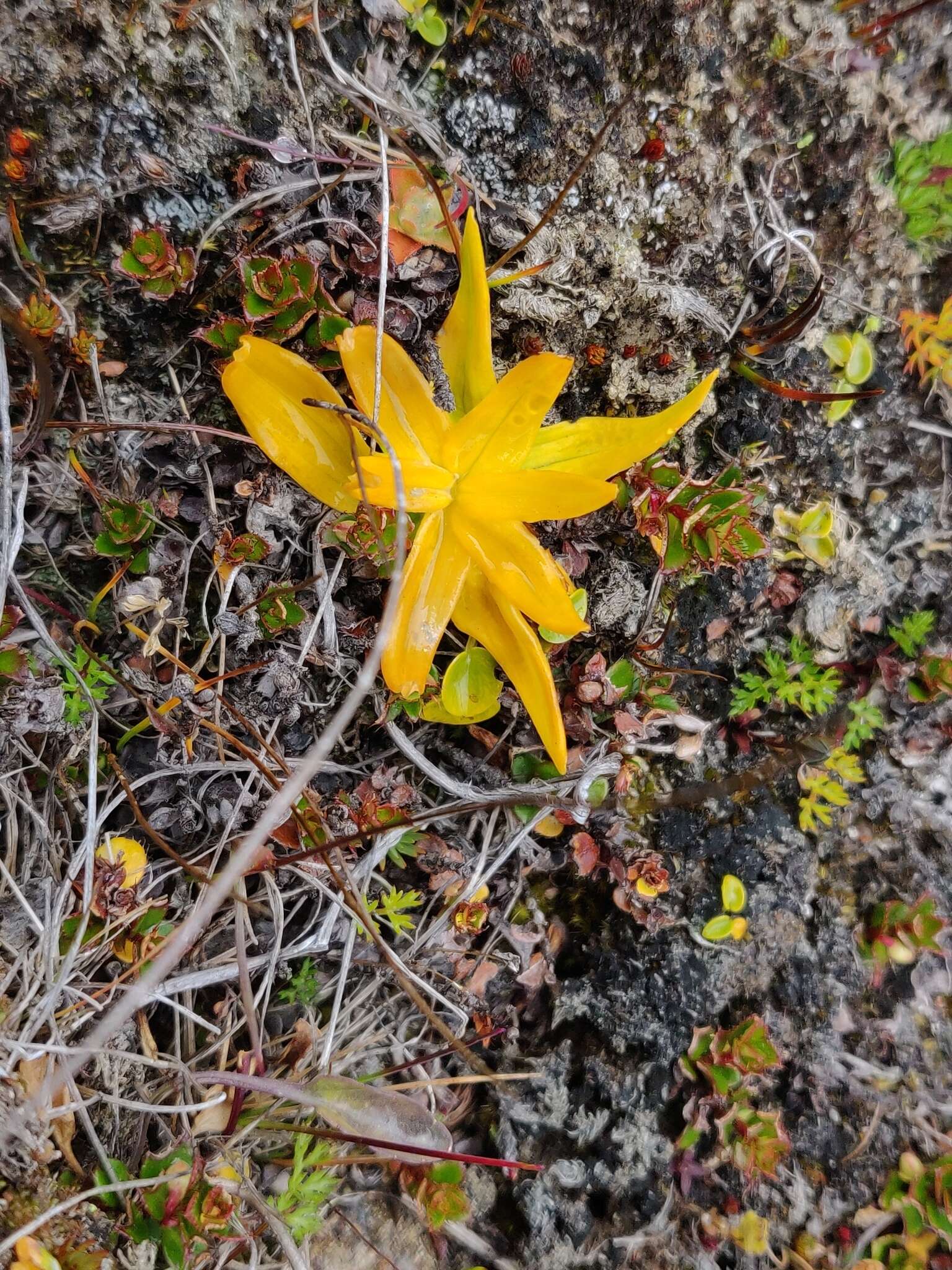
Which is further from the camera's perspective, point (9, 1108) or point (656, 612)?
point (656, 612)

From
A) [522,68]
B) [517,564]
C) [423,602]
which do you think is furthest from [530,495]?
[522,68]

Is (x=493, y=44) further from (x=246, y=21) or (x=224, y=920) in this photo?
(x=224, y=920)

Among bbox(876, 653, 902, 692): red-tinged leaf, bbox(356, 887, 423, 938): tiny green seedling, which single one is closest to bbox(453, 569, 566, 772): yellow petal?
bbox(356, 887, 423, 938): tiny green seedling

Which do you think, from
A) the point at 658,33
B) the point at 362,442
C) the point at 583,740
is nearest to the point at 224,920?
the point at 583,740

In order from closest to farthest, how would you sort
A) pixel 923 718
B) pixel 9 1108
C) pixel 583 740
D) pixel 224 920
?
1. pixel 9 1108
2. pixel 224 920
3. pixel 583 740
4. pixel 923 718

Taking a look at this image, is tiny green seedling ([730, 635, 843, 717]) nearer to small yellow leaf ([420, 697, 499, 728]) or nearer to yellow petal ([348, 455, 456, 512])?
small yellow leaf ([420, 697, 499, 728])

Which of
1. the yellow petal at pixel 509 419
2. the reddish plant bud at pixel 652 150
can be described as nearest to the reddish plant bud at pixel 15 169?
the yellow petal at pixel 509 419
